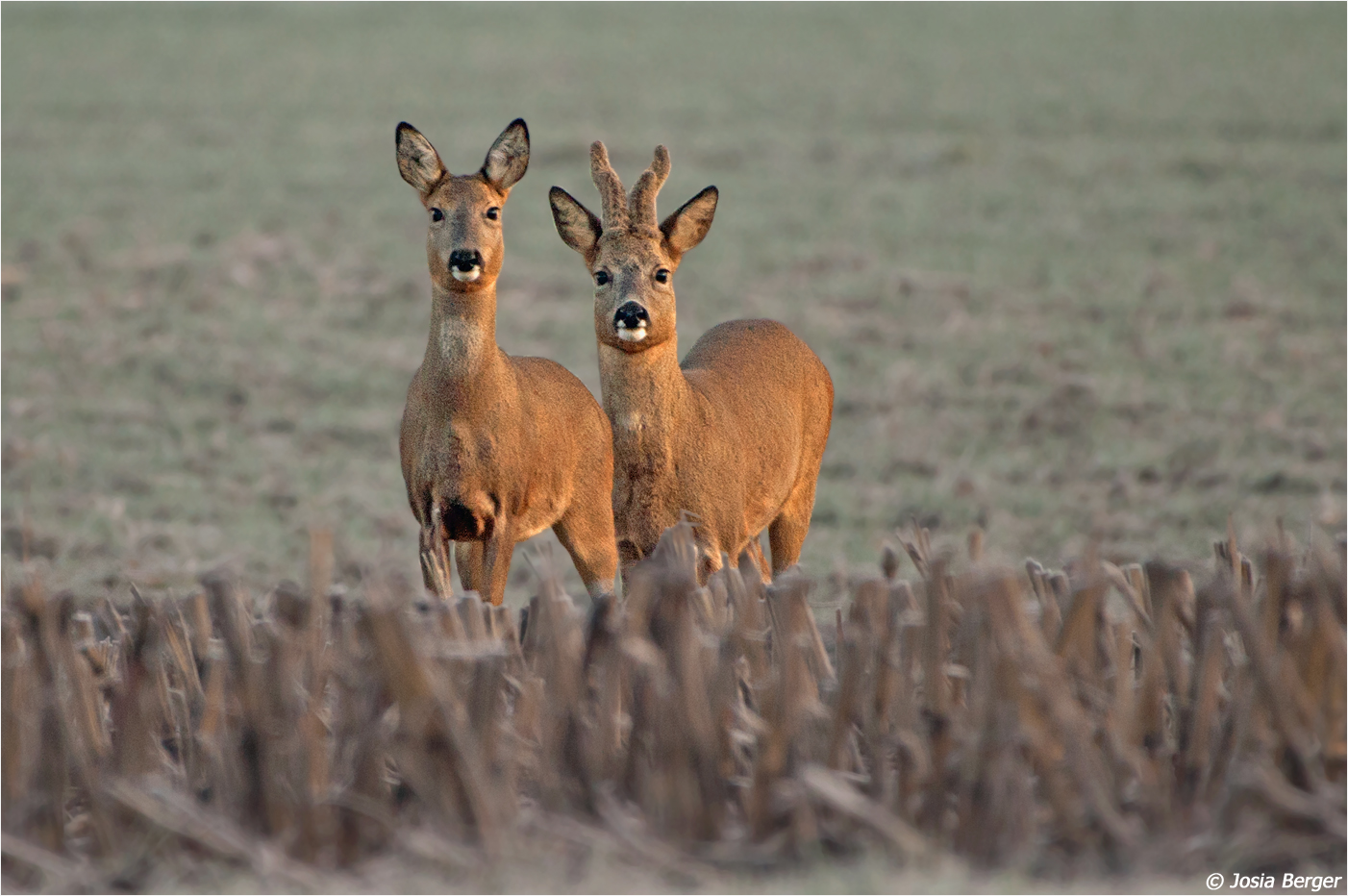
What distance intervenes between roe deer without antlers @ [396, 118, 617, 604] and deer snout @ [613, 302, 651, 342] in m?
0.36

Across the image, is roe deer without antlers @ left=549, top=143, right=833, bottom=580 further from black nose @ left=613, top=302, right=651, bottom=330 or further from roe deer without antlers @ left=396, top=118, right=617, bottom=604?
roe deer without antlers @ left=396, top=118, right=617, bottom=604

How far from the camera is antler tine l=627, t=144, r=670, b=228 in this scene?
521 centimetres

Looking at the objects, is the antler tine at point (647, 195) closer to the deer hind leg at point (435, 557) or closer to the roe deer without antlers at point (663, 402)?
the roe deer without antlers at point (663, 402)

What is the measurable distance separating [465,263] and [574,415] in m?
0.68

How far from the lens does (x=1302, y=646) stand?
4258mm

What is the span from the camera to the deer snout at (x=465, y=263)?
4.89 m

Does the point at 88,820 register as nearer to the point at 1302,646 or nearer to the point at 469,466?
the point at 469,466

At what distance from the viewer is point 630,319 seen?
16.7 feet

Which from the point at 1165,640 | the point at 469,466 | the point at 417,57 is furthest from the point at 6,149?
the point at 1165,640

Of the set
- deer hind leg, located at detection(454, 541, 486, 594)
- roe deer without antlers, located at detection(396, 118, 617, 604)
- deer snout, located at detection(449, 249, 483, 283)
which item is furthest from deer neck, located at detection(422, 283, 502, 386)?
deer hind leg, located at detection(454, 541, 486, 594)

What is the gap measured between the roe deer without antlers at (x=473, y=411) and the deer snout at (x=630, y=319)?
36 cm

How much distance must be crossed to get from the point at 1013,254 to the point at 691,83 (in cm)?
1152

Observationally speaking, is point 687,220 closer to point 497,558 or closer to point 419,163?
point 419,163

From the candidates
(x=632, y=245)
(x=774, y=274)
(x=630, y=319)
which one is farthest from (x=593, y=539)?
(x=774, y=274)
